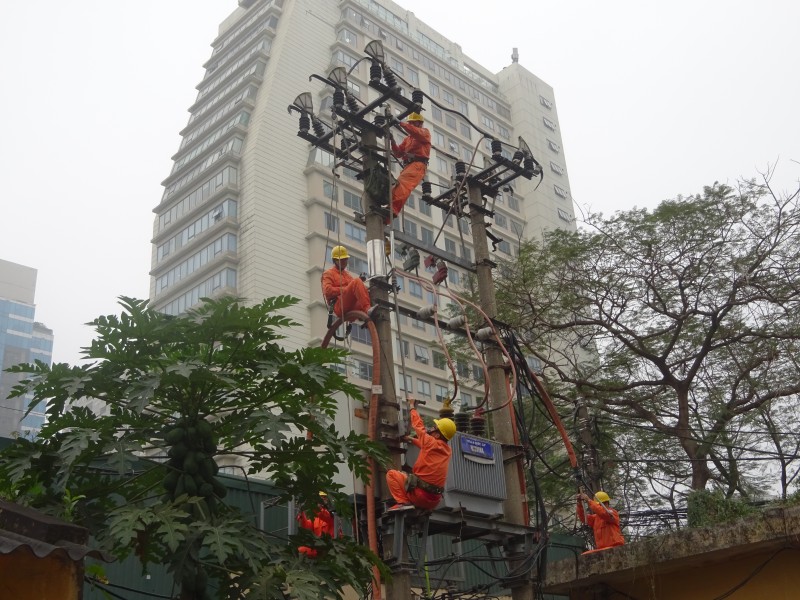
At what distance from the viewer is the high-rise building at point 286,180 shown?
45281mm

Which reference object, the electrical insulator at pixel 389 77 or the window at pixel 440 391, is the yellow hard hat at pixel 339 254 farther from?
the window at pixel 440 391

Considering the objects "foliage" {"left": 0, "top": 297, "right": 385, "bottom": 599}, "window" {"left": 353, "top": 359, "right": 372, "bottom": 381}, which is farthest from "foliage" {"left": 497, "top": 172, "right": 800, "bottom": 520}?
"window" {"left": 353, "top": 359, "right": 372, "bottom": 381}

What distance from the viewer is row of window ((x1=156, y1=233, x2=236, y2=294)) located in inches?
1800

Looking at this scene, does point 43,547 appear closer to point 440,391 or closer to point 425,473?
point 425,473

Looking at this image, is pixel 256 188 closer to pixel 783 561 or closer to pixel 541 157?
pixel 541 157

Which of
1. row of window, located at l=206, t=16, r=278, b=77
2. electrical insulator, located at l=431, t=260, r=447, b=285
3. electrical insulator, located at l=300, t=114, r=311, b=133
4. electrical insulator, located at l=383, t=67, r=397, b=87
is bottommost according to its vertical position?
electrical insulator, located at l=431, t=260, r=447, b=285

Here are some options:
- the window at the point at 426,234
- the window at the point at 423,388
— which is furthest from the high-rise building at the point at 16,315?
the window at the point at 423,388

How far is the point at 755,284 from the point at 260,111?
3583 cm

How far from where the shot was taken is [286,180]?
47.9 meters

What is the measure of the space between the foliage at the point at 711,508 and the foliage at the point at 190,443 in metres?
7.27

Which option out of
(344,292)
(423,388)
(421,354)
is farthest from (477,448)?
(421,354)

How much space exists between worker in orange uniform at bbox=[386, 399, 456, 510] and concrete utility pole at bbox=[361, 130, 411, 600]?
0.88 feet

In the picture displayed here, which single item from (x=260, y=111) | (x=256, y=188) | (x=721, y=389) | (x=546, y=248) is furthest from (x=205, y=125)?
(x=721, y=389)

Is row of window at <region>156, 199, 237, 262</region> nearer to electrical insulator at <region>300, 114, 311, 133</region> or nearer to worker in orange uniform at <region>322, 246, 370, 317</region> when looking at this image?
electrical insulator at <region>300, 114, 311, 133</region>
